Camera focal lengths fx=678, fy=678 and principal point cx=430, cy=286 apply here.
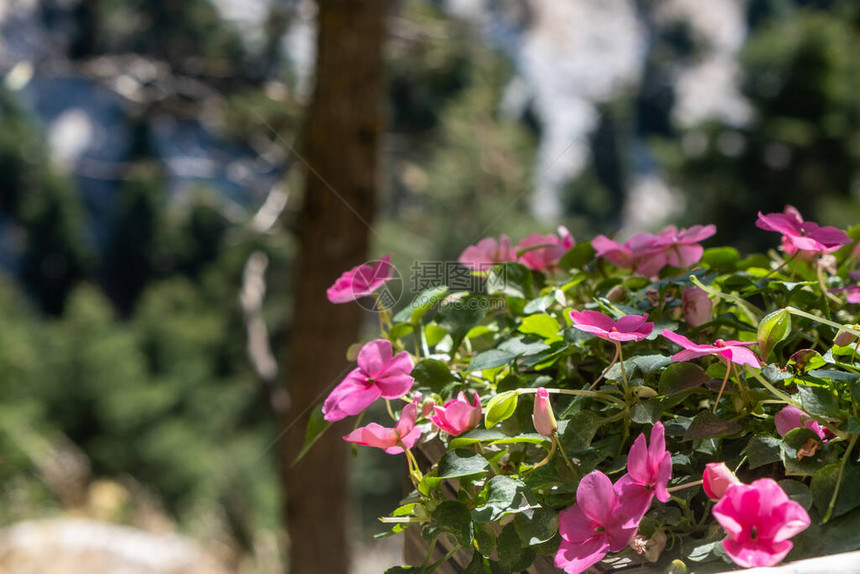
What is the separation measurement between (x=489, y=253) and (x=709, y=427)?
19 cm

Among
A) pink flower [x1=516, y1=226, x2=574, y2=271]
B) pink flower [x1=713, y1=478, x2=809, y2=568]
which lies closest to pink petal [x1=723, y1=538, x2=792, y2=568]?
pink flower [x1=713, y1=478, x2=809, y2=568]

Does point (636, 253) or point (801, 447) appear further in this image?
point (636, 253)

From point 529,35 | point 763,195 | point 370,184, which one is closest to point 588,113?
point 529,35

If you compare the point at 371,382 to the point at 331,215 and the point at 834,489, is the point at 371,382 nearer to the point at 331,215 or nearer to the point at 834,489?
the point at 834,489

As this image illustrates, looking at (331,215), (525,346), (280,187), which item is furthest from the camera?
(280,187)

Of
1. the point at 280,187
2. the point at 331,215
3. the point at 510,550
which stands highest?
the point at 510,550

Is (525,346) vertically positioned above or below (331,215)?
→ above

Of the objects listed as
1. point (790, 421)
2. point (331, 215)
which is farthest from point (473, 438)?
point (331, 215)

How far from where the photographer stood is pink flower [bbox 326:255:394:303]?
13.2 inches

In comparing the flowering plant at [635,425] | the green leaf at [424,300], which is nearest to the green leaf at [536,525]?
the flowering plant at [635,425]

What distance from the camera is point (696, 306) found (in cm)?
29

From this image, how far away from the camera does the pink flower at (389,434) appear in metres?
0.25

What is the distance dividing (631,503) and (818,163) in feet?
12.5

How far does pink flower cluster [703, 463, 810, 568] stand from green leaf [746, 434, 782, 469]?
1.3 inches
